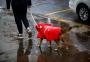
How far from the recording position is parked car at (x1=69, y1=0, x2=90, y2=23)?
11094 millimetres

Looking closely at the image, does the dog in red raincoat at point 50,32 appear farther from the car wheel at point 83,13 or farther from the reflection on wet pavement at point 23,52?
the car wheel at point 83,13

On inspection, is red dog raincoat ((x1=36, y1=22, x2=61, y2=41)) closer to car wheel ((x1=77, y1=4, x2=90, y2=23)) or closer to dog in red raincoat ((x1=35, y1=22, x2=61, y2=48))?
dog in red raincoat ((x1=35, y1=22, x2=61, y2=48))

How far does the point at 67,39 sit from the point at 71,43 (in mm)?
416

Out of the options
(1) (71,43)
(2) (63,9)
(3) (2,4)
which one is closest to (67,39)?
(1) (71,43)

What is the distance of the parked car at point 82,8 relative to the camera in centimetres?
1109

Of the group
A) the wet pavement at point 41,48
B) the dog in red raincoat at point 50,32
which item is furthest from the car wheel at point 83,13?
the dog in red raincoat at point 50,32

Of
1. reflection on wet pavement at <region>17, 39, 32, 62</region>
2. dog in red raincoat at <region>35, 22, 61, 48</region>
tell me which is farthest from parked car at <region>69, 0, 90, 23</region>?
dog in red raincoat at <region>35, 22, 61, 48</region>

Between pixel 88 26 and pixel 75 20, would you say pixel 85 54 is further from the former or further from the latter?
pixel 75 20

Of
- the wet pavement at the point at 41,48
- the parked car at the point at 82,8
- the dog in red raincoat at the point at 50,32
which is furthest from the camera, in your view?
the parked car at the point at 82,8

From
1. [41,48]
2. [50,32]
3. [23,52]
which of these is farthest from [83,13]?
[23,52]

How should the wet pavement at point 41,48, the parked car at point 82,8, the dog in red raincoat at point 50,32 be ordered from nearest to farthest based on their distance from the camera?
the wet pavement at point 41,48
the dog in red raincoat at point 50,32
the parked car at point 82,8

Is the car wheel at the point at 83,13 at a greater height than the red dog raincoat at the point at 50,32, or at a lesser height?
lesser

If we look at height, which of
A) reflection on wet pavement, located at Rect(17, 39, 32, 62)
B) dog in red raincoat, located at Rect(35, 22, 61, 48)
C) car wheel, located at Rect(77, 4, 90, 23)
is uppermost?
dog in red raincoat, located at Rect(35, 22, 61, 48)

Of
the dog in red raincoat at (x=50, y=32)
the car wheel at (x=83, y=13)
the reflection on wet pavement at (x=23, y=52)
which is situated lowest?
the reflection on wet pavement at (x=23, y=52)
